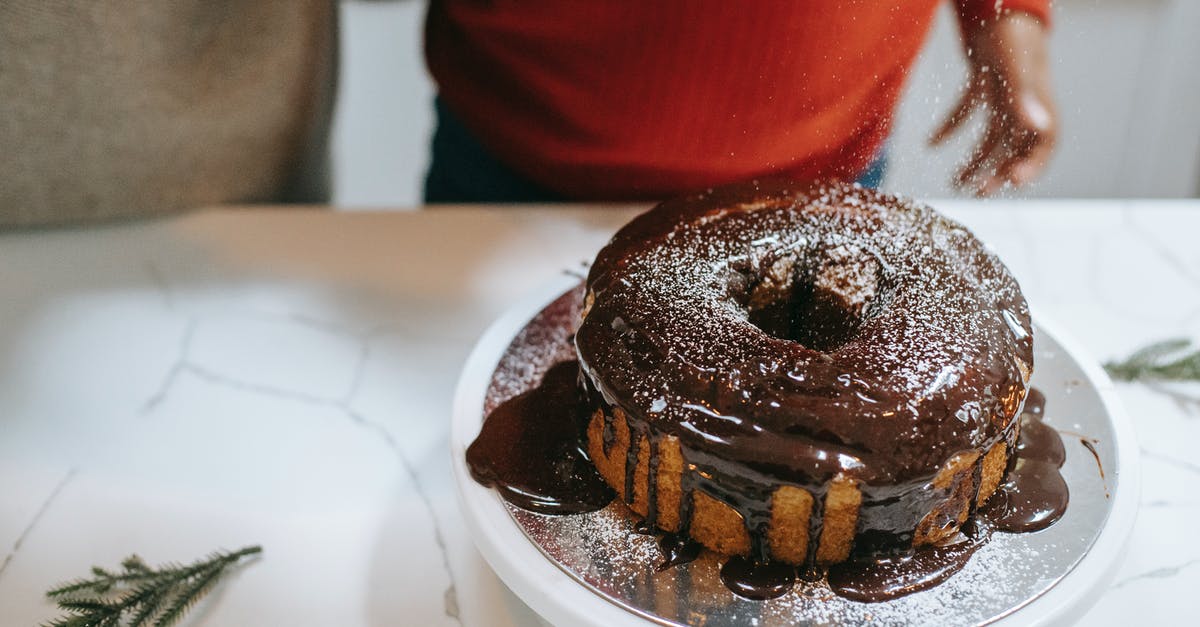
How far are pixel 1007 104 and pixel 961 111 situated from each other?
0.07 metres

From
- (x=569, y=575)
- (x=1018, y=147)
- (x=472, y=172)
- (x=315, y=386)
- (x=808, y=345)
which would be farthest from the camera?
(x=472, y=172)

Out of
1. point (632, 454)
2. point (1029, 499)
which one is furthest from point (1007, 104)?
point (632, 454)

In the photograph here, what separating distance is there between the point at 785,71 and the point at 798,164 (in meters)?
0.12

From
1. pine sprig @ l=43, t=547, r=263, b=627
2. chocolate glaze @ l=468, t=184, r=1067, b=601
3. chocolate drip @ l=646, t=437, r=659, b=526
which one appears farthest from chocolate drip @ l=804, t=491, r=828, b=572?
pine sprig @ l=43, t=547, r=263, b=627

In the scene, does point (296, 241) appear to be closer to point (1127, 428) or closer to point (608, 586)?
point (608, 586)

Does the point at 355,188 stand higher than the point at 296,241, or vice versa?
the point at 296,241

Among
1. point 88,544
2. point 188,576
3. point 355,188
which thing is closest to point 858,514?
point 188,576

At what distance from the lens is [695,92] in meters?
1.16

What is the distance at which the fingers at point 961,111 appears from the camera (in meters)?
0.79

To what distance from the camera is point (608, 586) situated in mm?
719

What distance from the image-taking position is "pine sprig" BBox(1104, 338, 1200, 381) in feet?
3.66

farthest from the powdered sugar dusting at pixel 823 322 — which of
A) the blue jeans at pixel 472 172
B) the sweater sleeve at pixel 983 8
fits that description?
the blue jeans at pixel 472 172

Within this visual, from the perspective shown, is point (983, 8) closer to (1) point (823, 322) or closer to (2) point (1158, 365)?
(1) point (823, 322)

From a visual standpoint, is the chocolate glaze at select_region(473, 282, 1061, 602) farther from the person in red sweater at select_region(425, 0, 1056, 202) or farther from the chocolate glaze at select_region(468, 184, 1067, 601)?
the person in red sweater at select_region(425, 0, 1056, 202)
